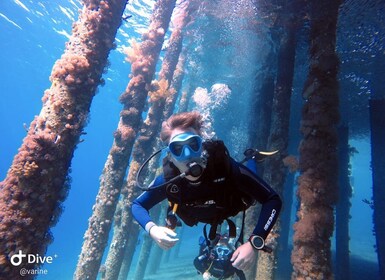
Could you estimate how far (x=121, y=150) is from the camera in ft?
29.3

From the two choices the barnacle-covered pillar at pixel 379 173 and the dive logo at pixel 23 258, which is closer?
the dive logo at pixel 23 258

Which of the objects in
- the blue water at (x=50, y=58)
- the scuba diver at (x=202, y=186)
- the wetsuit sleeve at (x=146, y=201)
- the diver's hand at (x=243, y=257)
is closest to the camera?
the diver's hand at (x=243, y=257)

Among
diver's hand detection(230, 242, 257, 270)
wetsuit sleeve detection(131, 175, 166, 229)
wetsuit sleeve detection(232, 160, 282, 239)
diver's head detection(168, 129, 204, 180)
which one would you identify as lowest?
diver's hand detection(230, 242, 257, 270)

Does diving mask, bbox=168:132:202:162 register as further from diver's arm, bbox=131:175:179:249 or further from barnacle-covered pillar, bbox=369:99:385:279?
barnacle-covered pillar, bbox=369:99:385:279

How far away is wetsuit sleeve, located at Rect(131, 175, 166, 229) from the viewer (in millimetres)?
3381

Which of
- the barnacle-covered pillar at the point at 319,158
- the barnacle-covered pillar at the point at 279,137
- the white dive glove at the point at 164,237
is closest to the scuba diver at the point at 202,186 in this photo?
the white dive glove at the point at 164,237

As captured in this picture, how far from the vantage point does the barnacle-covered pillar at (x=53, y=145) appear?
4.67 meters

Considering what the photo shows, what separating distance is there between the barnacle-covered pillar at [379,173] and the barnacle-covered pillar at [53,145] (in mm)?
11198

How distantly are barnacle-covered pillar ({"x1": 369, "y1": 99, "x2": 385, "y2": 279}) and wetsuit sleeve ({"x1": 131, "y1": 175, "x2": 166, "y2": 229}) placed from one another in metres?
10.2

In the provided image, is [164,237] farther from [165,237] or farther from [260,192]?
[260,192]

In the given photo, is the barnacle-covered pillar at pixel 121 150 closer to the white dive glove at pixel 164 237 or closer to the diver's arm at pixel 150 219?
the diver's arm at pixel 150 219

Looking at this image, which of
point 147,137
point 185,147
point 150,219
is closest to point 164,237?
point 150,219

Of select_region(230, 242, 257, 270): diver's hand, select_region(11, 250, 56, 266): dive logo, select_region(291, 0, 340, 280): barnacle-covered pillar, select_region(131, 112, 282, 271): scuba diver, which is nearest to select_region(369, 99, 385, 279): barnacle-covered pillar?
select_region(291, 0, 340, 280): barnacle-covered pillar

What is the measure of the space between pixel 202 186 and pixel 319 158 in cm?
349
